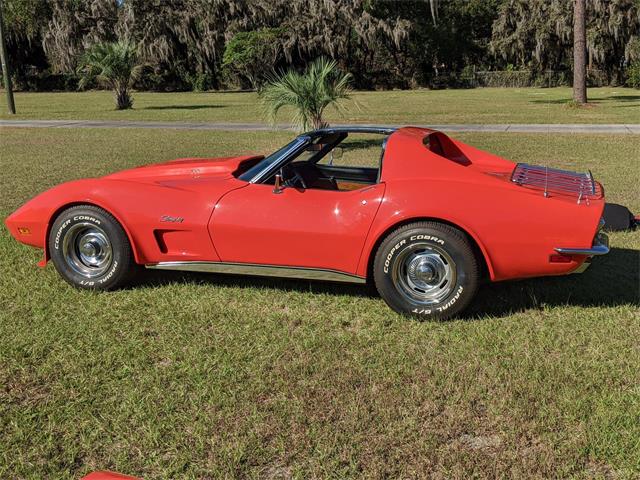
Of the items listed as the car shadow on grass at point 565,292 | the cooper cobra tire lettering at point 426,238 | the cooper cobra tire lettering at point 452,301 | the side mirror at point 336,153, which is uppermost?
the side mirror at point 336,153

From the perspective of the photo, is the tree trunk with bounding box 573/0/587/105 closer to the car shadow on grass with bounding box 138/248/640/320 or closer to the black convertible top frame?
the car shadow on grass with bounding box 138/248/640/320

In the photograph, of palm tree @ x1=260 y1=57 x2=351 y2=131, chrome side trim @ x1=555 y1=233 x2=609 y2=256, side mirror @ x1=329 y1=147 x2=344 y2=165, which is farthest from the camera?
palm tree @ x1=260 y1=57 x2=351 y2=131

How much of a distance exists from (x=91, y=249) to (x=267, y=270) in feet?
4.44

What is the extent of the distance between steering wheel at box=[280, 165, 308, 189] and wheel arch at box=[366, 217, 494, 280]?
30.4 inches

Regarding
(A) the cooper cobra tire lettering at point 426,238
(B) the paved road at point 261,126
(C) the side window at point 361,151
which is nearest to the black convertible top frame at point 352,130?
(A) the cooper cobra tire lettering at point 426,238

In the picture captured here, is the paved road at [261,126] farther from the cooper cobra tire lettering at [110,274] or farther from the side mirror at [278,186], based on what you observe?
the cooper cobra tire lettering at [110,274]

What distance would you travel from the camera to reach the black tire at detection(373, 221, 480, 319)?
12.8 feet

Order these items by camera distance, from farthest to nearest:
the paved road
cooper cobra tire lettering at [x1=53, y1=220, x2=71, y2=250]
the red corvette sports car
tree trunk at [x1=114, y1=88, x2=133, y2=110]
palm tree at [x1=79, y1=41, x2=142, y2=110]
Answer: tree trunk at [x1=114, y1=88, x2=133, y2=110] → palm tree at [x1=79, y1=41, x2=142, y2=110] → the paved road → cooper cobra tire lettering at [x1=53, y1=220, x2=71, y2=250] → the red corvette sports car

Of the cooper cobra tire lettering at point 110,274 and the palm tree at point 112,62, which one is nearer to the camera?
the cooper cobra tire lettering at point 110,274

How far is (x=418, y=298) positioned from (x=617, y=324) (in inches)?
50.2

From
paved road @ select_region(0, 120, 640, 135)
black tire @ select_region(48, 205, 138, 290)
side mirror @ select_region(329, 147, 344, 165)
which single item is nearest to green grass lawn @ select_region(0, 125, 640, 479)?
black tire @ select_region(48, 205, 138, 290)

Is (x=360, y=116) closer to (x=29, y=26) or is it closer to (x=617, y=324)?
(x=617, y=324)

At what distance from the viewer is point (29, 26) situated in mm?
48406

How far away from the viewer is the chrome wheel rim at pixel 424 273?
3.95m
